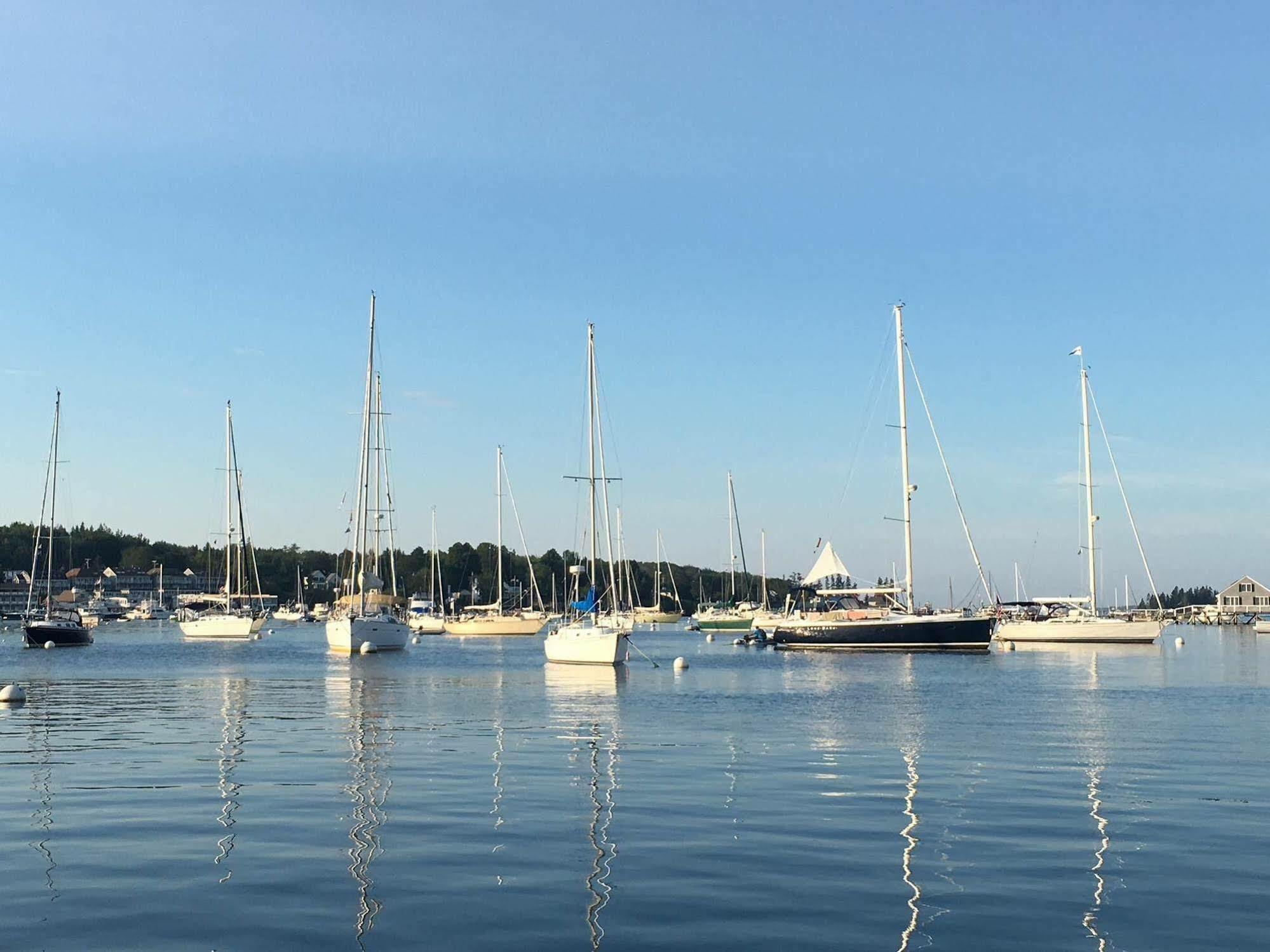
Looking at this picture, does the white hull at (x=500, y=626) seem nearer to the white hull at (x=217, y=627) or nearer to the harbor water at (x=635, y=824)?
the white hull at (x=217, y=627)

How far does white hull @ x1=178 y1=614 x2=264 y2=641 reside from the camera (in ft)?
383

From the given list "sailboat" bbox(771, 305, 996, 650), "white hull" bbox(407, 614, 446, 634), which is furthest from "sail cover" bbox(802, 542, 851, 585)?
"white hull" bbox(407, 614, 446, 634)

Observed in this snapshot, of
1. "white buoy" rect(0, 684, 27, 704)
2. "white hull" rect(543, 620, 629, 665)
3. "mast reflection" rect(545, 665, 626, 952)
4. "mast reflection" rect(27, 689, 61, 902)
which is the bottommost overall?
"mast reflection" rect(545, 665, 626, 952)

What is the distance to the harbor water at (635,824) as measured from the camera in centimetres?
1448

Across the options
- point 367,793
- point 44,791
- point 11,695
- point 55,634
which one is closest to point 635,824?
point 367,793

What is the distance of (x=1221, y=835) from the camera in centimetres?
1969

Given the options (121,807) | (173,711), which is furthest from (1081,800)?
(173,711)

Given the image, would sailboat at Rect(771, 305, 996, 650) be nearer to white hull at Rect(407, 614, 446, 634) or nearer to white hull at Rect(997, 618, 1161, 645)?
white hull at Rect(997, 618, 1161, 645)

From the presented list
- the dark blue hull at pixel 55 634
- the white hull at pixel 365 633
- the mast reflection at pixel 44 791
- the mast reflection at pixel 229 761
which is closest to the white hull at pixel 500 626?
the dark blue hull at pixel 55 634

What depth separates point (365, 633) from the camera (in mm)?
85500

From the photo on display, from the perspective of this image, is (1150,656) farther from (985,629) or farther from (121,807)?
(121,807)

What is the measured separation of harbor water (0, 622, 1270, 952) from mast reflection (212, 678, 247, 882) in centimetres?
12

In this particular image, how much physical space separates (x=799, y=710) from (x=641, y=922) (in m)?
29.4

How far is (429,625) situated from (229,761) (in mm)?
115215
